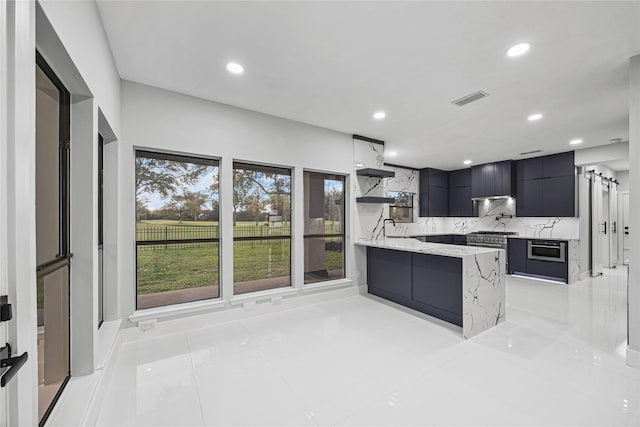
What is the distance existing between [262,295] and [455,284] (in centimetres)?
249

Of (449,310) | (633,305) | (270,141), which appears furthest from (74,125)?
(633,305)

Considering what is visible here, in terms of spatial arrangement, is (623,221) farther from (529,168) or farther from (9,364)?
(9,364)

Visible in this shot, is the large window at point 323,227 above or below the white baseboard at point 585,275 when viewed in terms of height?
above

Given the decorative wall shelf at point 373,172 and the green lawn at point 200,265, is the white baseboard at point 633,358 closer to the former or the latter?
the decorative wall shelf at point 373,172

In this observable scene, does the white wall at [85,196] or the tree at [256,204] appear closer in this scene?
the white wall at [85,196]

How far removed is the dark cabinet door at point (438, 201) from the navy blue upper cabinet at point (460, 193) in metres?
0.11

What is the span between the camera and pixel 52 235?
63.7 inches

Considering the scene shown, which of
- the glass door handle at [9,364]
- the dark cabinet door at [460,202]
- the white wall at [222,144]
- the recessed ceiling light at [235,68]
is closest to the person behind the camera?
the glass door handle at [9,364]

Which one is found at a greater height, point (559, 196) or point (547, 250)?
point (559, 196)

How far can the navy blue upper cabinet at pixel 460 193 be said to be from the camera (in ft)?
25.2

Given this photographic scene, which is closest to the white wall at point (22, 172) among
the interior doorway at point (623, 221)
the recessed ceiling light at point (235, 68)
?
the recessed ceiling light at point (235, 68)

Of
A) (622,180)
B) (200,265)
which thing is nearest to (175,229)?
(200,265)

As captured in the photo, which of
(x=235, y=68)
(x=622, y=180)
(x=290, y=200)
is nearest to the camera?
(x=235, y=68)

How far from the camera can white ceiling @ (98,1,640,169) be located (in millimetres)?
2004
